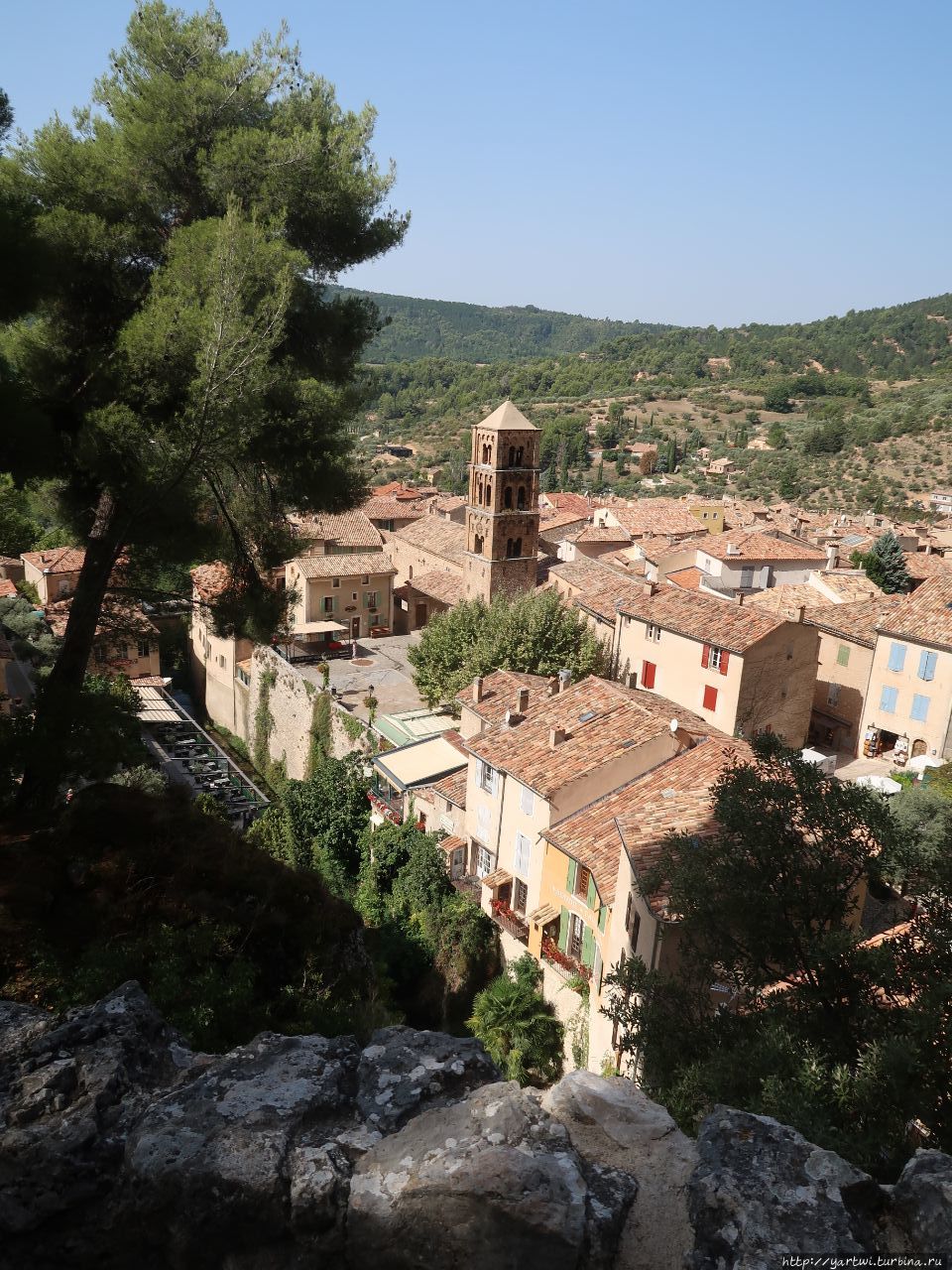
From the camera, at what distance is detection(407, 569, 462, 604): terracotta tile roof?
4088cm

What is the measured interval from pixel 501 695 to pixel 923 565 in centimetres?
2535

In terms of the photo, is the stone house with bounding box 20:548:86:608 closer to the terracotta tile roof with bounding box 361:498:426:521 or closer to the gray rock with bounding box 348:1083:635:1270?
the terracotta tile roof with bounding box 361:498:426:521

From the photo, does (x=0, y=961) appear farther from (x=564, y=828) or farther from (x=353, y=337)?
(x=564, y=828)

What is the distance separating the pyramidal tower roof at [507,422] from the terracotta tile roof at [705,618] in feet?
37.2

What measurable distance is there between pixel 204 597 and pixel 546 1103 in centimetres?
935

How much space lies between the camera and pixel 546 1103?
13.3 ft

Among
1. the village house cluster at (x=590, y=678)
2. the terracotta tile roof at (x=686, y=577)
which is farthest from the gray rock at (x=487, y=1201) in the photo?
the terracotta tile roof at (x=686, y=577)

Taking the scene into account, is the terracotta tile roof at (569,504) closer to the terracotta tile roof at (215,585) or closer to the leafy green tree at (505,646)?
the leafy green tree at (505,646)

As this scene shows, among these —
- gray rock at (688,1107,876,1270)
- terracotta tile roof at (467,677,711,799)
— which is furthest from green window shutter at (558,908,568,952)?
gray rock at (688,1107,876,1270)

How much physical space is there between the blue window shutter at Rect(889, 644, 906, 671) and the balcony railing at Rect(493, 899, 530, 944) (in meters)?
14.4

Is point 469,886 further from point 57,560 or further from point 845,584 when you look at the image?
point 57,560

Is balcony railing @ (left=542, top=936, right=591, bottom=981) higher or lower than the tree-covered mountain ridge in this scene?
lower

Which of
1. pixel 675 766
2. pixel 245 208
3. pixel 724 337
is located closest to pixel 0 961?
pixel 245 208

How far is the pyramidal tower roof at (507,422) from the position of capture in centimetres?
3662
